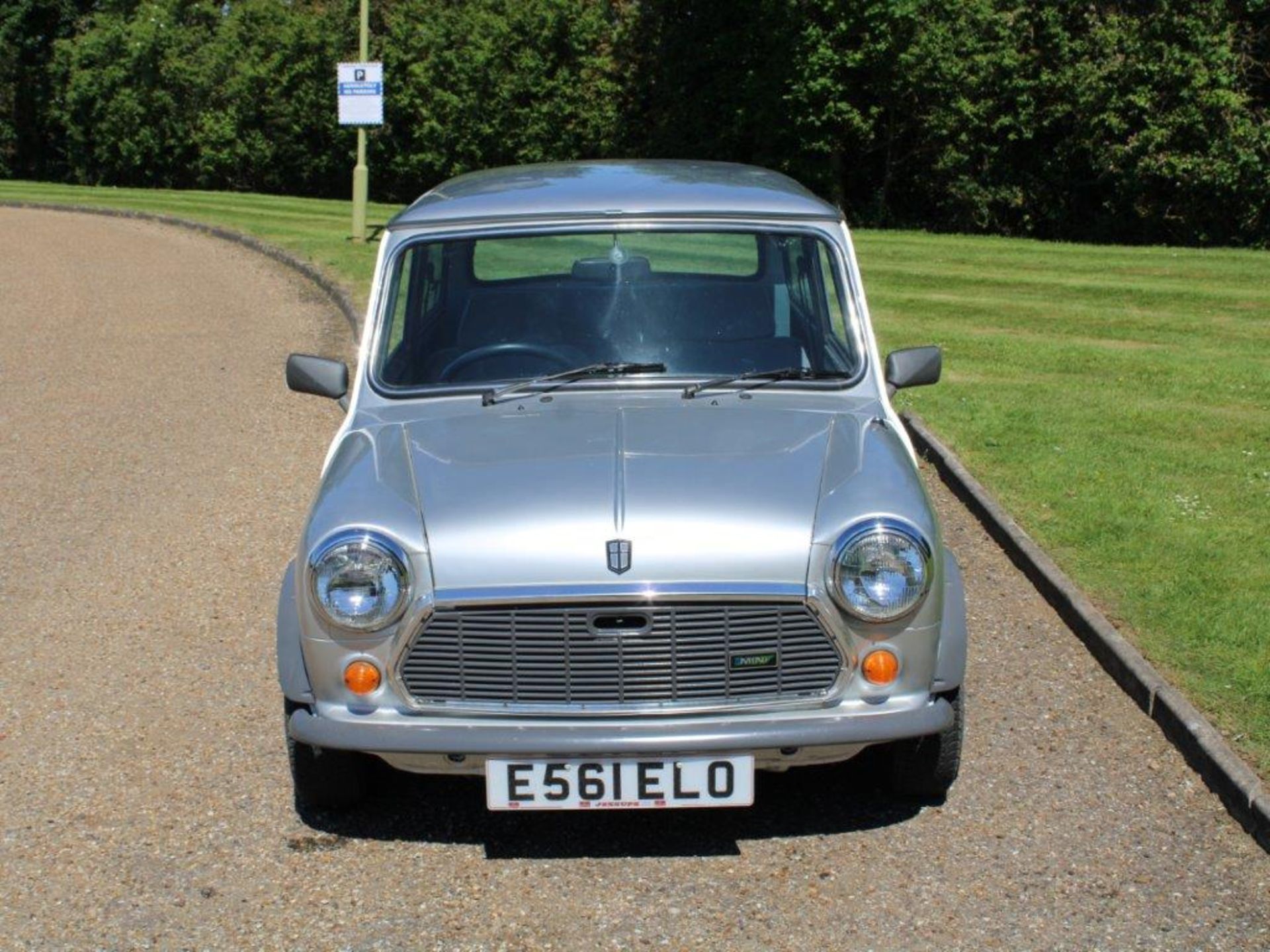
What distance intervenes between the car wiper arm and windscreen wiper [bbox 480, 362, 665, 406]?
17 cm

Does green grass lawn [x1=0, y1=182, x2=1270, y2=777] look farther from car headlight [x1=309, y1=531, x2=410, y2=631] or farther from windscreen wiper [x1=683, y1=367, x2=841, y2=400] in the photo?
car headlight [x1=309, y1=531, x2=410, y2=631]

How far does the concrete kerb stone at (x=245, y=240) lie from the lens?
54.6 ft

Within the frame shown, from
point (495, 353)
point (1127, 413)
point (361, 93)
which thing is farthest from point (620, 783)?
point (361, 93)

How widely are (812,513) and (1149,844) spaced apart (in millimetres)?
1388

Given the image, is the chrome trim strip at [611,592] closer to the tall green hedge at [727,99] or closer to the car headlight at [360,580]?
the car headlight at [360,580]

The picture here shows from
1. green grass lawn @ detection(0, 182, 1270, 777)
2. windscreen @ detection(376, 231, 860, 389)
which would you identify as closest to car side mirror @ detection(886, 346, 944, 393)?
windscreen @ detection(376, 231, 860, 389)

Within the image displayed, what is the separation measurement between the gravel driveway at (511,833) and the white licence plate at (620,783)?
0.27 m

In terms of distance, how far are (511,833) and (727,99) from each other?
31.7 meters

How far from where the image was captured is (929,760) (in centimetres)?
475

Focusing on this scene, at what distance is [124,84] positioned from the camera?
A: 4978 cm

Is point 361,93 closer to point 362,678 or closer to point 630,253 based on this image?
point 630,253

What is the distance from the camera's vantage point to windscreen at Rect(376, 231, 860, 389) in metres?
5.46

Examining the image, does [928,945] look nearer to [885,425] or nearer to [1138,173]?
[885,425]

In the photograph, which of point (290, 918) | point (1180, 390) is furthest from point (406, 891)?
point (1180, 390)
